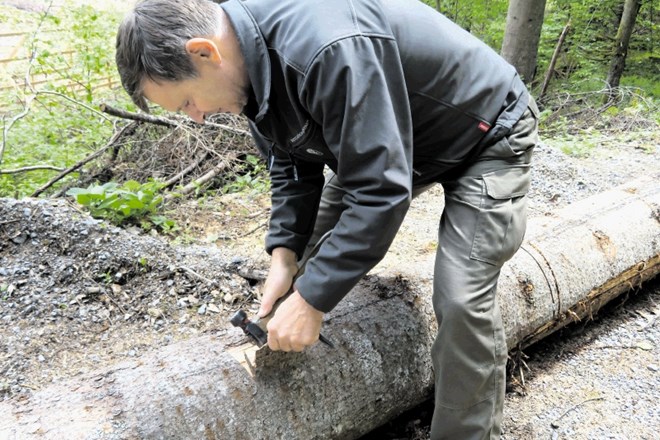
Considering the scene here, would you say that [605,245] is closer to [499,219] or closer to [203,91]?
[499,219]

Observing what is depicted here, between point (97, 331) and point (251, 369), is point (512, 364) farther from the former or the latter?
point (97, 331)

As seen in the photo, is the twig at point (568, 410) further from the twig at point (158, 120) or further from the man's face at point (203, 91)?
the twig at point (158, 120)

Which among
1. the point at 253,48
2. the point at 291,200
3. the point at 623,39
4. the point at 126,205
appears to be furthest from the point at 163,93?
the point at 623,39

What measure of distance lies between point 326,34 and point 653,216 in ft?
7.80

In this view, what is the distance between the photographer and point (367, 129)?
4.26 feet

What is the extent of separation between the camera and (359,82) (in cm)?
126

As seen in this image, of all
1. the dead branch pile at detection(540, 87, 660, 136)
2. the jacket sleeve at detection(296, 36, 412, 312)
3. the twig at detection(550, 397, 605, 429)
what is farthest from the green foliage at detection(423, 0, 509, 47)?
the jacket sleeve at detection(296, 36, 412, 312)

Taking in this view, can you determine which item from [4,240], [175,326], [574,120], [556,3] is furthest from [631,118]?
[4,240]

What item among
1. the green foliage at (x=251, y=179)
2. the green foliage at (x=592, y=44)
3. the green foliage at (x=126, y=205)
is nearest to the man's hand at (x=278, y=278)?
the green foliage at (x=126, y=205)

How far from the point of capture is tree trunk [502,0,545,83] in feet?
22.1

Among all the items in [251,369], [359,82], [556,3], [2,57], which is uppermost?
[359,82]

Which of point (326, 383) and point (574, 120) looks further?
point (574, 120)

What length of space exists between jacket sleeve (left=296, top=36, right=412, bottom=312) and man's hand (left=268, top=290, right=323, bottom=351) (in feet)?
0.13

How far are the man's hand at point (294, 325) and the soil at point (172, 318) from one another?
85cm
